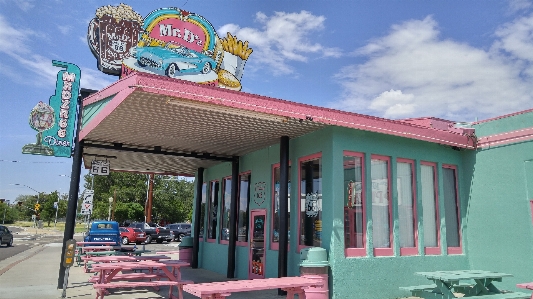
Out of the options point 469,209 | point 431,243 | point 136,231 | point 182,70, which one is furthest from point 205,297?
point 136,231

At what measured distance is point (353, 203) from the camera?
9.25 m

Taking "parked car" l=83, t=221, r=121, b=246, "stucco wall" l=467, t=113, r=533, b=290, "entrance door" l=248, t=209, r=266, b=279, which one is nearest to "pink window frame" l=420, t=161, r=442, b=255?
"stucco wall" l=467, t=113, r=533, b=290

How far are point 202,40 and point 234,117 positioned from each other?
12.6m

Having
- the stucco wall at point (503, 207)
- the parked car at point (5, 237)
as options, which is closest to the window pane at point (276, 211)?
the stucco wall at point (503, 207)

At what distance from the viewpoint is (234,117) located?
27.0ft

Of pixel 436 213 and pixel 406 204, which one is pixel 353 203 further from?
pixel 436 213

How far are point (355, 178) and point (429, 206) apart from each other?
2619 mm

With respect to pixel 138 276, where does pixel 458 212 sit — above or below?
above

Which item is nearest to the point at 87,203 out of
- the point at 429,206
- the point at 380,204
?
the point at 380,204

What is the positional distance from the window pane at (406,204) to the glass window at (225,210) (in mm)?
5889

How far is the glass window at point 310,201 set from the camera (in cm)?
938

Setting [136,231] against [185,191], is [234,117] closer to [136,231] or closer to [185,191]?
[136,231]

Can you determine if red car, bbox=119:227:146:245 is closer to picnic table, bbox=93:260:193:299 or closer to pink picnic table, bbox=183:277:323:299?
picnic table, bbox=93:260:193:299

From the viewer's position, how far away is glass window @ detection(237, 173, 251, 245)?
489 inches
